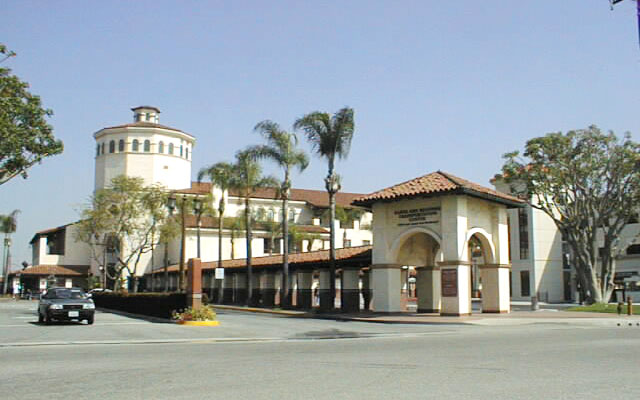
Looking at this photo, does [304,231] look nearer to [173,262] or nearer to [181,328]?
[173,262]

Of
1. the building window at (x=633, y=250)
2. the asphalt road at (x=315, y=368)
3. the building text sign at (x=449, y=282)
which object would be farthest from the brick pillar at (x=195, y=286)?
the building window at (x=633, y=250)

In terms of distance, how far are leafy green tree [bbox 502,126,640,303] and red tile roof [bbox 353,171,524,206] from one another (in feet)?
35.2

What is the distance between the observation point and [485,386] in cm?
973

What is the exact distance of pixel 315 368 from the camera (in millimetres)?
Answer: 11883

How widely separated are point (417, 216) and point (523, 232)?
3080 centimetres

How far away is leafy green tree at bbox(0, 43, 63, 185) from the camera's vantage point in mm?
27562

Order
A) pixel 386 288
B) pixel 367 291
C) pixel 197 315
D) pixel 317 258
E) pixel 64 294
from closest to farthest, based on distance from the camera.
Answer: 1. pixel 64 294
2. pixel 197 315
3. pixel 386 288
4. pixel 367 291
5. pixel 317 258

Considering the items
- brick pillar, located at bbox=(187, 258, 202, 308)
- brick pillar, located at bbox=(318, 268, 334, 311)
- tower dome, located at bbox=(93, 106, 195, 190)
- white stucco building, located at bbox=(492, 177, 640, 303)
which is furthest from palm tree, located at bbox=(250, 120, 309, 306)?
tower dome, located at bbox=(93, 106, 195, 190)

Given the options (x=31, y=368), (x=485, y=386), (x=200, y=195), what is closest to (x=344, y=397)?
(x=485, y=386)

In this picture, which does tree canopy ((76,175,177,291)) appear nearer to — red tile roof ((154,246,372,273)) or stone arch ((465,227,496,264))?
red tile roof ((154,246,372,273))

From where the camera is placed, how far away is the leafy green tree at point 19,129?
90.4 ft

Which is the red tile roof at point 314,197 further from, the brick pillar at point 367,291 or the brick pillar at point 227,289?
the brick pillar at point 367,291

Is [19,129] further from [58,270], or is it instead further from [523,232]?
[58,270]

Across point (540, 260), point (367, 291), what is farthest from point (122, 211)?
point (540, 260)
